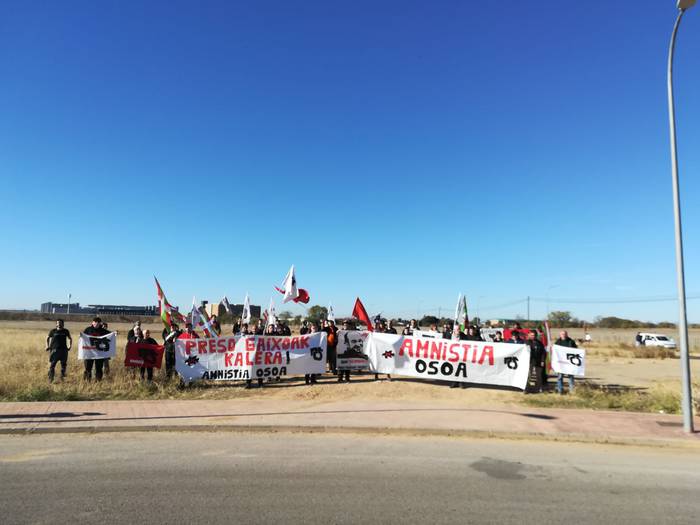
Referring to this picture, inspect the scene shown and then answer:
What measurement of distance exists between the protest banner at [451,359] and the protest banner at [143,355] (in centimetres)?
622

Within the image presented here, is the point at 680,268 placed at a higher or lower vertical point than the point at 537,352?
higher

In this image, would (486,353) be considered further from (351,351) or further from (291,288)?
(291,288)

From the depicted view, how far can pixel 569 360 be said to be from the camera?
42.8ft

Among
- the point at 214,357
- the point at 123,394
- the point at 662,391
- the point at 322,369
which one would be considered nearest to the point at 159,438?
the point at 123,394

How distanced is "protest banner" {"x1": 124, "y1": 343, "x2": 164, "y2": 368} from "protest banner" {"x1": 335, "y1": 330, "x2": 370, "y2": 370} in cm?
524

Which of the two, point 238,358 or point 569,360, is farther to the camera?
point 238,358

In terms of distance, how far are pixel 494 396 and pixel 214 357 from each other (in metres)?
7.79

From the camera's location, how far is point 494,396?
40.2ft

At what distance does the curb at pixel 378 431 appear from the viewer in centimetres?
823

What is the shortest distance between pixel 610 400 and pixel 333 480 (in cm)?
903

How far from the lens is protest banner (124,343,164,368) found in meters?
13.2

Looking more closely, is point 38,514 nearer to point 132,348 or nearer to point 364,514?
point 364,514

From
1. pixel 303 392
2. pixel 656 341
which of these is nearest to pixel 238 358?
pixel 303 392

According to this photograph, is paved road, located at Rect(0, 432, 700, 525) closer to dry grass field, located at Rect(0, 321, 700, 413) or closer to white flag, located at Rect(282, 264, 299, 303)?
dry grass field, located at Rect(0, 321, 700, 413)
